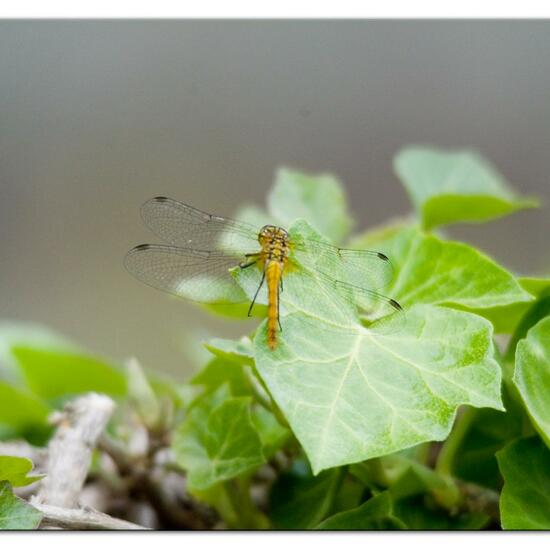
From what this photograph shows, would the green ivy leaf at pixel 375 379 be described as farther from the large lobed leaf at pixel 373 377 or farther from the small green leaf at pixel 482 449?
the small green leaf at pixel 482 449

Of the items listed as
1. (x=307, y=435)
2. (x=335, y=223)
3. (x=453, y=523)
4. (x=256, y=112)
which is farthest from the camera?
(x=256, y=112)

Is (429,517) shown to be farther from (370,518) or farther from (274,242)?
(274,242)

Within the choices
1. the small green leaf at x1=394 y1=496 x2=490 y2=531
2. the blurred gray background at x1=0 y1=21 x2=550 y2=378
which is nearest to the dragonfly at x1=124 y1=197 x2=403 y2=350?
the small green leaf at x1=394 y1=496 x2=490 y2=531

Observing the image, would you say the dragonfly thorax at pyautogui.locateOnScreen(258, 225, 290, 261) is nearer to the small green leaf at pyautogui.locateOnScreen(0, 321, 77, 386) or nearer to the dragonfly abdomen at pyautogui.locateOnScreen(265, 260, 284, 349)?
the dragonfly abdomen at pyautogui.locateOnScreen(265, 260, 284, 349)

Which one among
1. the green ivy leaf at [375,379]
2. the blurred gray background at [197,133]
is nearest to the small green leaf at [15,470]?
the green ivy leaf at [375,379]

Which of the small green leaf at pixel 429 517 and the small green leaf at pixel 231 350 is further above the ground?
the small green leaf at pixel 231 350

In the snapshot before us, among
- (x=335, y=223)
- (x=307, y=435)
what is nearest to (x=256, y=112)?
(x=335, y=223)

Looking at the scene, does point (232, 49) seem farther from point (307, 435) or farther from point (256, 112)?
point (307, 435)
